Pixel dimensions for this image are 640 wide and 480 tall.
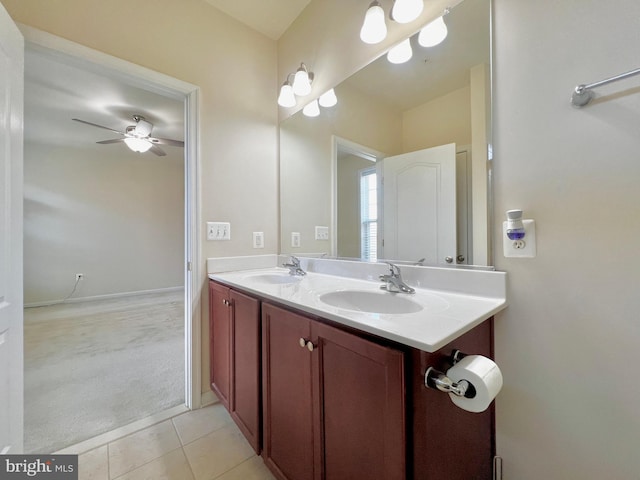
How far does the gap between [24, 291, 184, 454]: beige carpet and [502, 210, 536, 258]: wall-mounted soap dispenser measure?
204cm

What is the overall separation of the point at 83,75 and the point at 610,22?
133 inches

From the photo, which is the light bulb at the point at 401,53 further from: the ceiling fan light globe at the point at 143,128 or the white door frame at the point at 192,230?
the ceiling fan light globe at the point at 143,128

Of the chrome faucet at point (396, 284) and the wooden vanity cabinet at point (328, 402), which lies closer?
the wooden vanity cabinet at point (328, 402)

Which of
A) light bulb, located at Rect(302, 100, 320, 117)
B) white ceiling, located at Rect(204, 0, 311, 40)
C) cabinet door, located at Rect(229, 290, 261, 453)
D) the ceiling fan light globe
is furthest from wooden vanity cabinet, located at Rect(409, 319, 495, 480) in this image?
the ceiling fan light globe

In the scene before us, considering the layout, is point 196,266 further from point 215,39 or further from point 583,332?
point 583,332

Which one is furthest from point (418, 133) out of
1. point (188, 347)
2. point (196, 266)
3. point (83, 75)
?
point (83, 75)

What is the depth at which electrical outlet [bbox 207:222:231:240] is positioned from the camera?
1.62 meters

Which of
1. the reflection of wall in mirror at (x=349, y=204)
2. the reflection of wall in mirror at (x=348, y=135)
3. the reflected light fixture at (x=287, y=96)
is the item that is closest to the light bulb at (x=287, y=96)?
the reflected light fixture at (x=287, y=96)

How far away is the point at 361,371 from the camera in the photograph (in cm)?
68

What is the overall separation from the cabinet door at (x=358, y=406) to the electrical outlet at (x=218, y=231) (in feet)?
3.60

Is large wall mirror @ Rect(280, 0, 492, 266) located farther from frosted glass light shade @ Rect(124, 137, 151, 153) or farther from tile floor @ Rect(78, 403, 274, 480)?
frosted glass light shade @ Rect(124, 137, 151, 153)

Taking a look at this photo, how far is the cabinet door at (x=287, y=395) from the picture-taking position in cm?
86

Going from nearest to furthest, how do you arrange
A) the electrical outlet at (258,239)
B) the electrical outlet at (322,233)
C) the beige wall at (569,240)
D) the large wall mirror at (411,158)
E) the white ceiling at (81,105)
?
1. the beige wall at (569,240)
2. the large wall mirror at (411,158)
3. the electrical outlet at (322,233)
4. the electrical outlet at (258,239)
5. the white ceiling at (81,105)

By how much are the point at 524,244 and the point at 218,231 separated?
1583 mm
